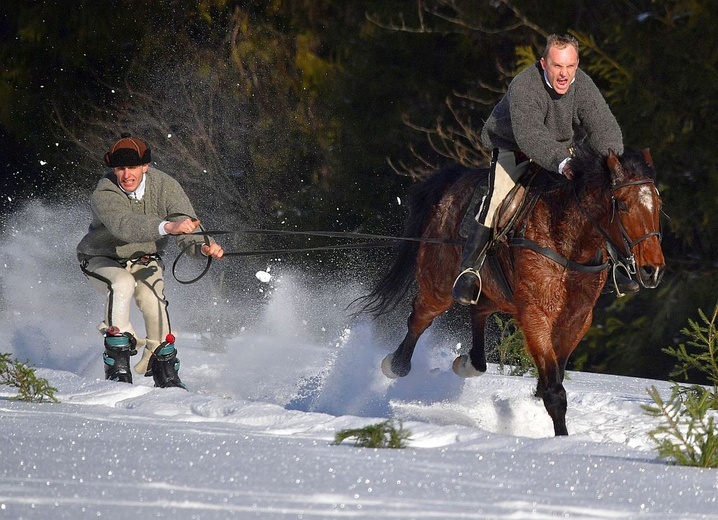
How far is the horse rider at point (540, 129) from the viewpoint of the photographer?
6.62 metres

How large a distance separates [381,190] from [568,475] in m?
11.8

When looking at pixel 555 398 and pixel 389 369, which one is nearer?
pixel 555 398

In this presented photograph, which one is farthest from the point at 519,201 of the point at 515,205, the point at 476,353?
the point at 476,353

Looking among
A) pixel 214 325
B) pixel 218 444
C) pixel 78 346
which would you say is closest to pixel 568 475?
pixel 218 444

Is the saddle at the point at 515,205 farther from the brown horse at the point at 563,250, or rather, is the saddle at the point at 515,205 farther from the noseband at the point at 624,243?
the noseband at the point at 624,243

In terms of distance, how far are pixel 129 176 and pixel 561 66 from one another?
8.79 feet

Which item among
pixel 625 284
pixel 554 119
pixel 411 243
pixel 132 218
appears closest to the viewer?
pixel 625 284

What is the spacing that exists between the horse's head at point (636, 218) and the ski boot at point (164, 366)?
2.87 m

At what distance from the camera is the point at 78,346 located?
10055 mm

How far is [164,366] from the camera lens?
7.58 meters

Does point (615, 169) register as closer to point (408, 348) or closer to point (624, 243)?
point (624, 243)

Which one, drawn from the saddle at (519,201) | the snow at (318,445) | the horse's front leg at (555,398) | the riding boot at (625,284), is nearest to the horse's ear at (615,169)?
the riding boot at (625,284)

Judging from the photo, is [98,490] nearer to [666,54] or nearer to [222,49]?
[666,54]

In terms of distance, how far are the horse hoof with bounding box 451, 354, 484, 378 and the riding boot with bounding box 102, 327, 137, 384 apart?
2118mm
